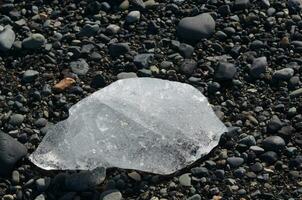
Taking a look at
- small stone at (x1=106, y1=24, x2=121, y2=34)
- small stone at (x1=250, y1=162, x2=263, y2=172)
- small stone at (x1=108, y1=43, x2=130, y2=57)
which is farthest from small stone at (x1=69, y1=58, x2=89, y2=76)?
small stone at (x1=250, y1=162, x2=263, y2=172)

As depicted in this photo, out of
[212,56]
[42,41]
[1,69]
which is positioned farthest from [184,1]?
[1,69]

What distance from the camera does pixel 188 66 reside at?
349cm

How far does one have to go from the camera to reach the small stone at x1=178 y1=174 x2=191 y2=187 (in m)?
3.01

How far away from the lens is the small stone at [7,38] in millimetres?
3625

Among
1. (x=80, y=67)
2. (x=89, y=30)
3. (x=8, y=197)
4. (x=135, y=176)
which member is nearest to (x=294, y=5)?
(x=89, y=30)

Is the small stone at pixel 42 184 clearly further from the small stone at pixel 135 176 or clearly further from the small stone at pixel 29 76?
the small stone at pixel 29 76

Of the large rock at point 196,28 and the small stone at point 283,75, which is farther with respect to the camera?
the large rock at point 196,28

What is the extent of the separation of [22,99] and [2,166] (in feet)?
1.39

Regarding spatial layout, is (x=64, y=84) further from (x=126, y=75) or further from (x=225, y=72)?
(x=225, y=72)

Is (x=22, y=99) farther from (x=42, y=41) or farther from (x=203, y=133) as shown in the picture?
(x=203, y=133)

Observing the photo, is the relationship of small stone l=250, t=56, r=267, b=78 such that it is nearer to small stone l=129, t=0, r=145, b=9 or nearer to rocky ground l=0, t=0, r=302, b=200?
rocky ground l=0, t=0, r=302, b=200

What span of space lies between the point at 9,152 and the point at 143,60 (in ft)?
2.68

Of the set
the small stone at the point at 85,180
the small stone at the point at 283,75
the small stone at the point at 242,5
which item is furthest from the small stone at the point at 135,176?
the small stone at the point at 242,5

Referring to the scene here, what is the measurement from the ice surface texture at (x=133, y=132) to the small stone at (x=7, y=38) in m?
0.63
